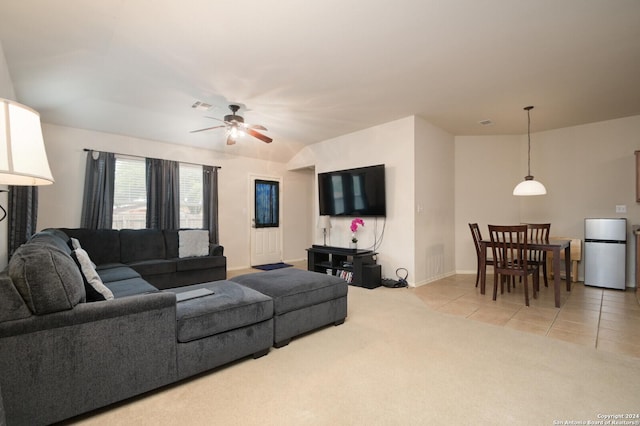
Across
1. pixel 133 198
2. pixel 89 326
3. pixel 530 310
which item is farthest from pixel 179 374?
pixel 133 198

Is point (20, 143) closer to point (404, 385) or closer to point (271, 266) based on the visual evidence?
point (404, 385)

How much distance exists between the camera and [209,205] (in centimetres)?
577

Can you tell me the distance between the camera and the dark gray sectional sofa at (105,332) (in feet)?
4.88

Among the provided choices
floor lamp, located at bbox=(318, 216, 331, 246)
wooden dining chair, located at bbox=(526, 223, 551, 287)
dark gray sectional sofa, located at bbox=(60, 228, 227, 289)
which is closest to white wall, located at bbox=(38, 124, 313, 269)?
dark gray sectional sofa, located at bbox=(60, 228, 227, 289)

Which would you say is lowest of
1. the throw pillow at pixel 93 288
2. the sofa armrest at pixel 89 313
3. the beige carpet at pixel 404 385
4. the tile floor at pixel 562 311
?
the beige carpet at pixel 404 385

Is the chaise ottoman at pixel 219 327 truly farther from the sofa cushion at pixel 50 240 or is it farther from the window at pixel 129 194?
the window at pixel 129 194

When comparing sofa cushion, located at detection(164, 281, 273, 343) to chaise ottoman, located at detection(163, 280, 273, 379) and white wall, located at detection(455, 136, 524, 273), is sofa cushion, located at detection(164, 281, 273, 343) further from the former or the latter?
white wall, located at detection(455, 136, 524, 273)

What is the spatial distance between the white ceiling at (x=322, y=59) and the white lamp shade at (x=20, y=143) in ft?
4.51

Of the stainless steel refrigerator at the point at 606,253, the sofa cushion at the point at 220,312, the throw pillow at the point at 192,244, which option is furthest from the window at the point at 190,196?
the stainless steel refrigerator at the point at 606,253

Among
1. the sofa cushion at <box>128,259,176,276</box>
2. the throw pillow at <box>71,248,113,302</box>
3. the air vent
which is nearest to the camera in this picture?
the throw pillow at <box>71,248,113,302</box>

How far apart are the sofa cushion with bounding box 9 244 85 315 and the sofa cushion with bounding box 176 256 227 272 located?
2982 millimetres

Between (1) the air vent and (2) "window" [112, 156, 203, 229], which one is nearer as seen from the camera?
(1) the air vent

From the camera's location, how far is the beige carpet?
1.68 meters

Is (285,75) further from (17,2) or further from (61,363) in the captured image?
(61,363)
